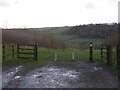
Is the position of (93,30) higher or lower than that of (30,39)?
higher

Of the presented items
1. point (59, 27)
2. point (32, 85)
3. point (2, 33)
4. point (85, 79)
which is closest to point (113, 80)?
point (85, 79)

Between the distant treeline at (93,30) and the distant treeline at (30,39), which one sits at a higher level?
the distant treeline at (93,30)

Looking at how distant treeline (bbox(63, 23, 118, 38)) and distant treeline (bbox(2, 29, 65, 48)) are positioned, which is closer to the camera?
distant treeline (bbox(2, 29, 65, 48))

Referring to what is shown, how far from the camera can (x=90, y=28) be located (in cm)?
5153

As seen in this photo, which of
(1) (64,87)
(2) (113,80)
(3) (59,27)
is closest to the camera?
(1) (64,87)

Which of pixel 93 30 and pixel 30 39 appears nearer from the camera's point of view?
pixel 30 39

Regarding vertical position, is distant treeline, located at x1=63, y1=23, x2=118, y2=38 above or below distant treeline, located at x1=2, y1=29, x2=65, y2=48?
above

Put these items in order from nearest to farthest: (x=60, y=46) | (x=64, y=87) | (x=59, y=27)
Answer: (x=64, y=87) → (x=60, y=46) → (x=59, y=27)

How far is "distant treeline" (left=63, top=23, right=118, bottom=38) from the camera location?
152 ft

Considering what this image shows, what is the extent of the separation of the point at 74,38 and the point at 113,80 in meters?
38.9

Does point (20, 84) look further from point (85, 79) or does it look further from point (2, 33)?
point (2, 33)

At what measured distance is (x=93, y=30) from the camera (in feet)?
167

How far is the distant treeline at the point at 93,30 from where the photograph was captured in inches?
1821

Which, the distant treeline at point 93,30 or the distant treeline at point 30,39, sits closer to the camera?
the distant treeline at point 30,39
